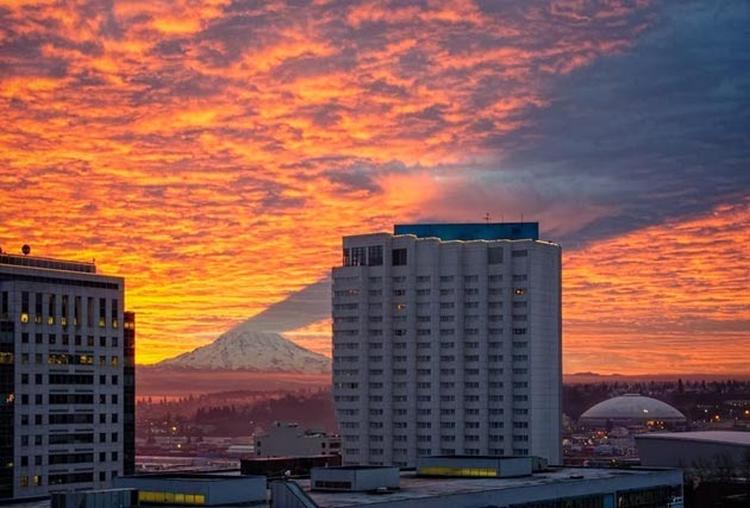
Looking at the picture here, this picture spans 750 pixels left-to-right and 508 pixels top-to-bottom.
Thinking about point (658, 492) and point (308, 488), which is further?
point (658, 492)

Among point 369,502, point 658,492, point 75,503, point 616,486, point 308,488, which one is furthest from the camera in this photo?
point 658,492

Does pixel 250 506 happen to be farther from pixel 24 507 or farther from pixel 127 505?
A: pixel 24 507

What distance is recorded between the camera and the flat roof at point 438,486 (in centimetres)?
15112

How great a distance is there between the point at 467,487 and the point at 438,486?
3993 millimetres

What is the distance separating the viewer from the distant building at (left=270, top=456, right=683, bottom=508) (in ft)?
492

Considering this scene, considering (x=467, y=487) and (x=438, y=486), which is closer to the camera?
(x=467, y=487)

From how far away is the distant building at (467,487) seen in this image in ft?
492

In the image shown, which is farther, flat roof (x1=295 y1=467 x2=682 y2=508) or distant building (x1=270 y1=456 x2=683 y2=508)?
flat roof (x1=295 y1=467 x2=682 y2=508)

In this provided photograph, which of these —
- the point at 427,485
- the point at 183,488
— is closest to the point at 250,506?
the point at 183,488

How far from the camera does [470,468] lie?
189500mm

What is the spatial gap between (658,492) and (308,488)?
5887cm

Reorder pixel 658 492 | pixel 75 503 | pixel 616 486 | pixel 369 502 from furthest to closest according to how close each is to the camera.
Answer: pixel 658 492 → pixel 616 486 → pixel 369 502 → pixel 75 503

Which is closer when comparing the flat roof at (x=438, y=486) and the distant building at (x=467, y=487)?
the distant building at (x=467, y=487)

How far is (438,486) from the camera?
565 ft
